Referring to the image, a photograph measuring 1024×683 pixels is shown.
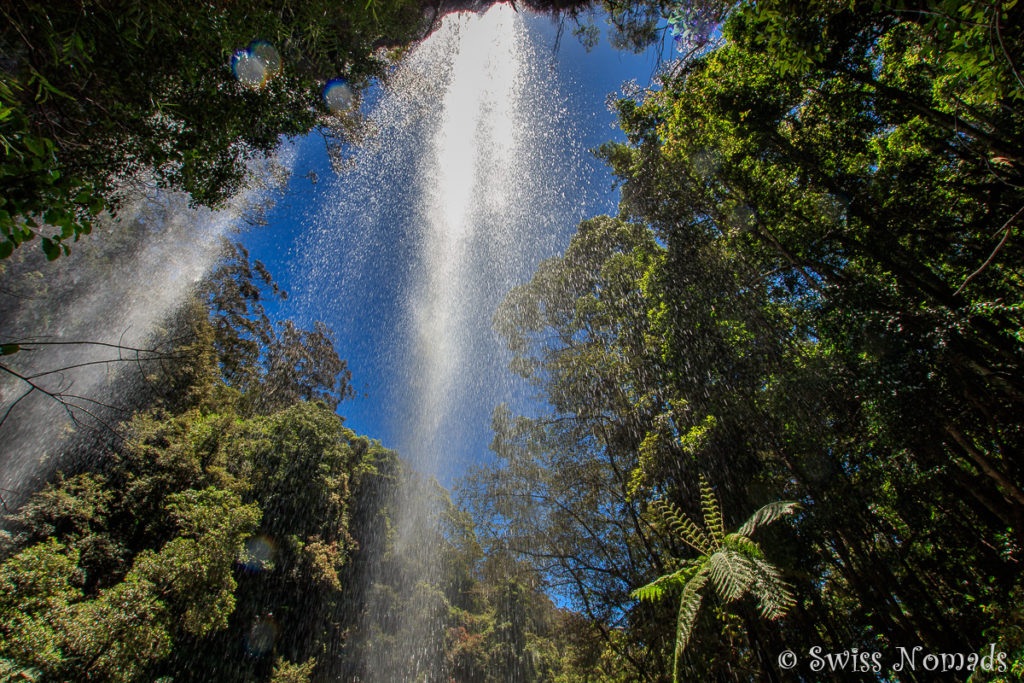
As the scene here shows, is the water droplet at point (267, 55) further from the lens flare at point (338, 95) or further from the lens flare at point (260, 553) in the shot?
the lens flare at point (260, 553)

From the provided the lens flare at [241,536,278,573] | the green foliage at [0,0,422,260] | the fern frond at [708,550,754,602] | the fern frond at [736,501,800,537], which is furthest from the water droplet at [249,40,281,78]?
the lens flare at [241,536,278,573]

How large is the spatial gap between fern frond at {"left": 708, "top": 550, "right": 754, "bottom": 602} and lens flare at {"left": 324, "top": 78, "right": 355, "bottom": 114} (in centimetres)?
922

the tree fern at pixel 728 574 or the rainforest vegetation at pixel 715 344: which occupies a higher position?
the rainforest vegetation at pixel 715 344

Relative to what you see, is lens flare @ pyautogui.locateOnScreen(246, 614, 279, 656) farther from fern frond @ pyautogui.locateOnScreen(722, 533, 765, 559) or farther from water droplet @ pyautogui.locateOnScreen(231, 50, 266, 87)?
fern frond @ pyautogui.locateOnScreen(722, 533, 765, 559)

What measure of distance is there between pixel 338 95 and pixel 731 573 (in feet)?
34.1

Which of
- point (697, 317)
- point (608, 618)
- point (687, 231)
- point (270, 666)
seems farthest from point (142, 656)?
point (687, 231)

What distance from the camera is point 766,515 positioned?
348 centimetres

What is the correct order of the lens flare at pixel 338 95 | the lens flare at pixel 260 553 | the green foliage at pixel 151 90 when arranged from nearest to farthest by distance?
the green foliage at pixel 151 90, the lens flare at pixel 338 95, the lens flare at pixel 260 553

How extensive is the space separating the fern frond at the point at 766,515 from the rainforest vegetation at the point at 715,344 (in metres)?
0.07

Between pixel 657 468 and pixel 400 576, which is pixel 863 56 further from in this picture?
pixel 400 576

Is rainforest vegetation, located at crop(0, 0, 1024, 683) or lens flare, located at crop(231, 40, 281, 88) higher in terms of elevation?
lens flare, located at crop(231, 40, 281, 88)

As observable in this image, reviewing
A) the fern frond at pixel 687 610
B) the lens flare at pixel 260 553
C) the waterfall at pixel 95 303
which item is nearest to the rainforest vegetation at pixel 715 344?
the fern frond at pixel 687 610

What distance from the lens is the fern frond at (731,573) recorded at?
2.82 meters

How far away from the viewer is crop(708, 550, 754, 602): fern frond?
9.27ft
